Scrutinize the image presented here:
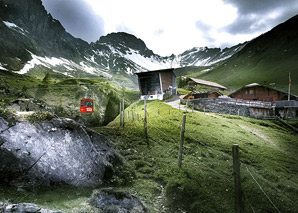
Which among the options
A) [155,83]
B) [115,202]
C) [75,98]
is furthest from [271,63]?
[115,202]

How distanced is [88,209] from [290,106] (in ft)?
199

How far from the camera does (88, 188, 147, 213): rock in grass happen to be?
22.2 ft

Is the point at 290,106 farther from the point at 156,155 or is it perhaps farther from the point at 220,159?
the point at 156,155

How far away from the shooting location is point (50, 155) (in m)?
7.89

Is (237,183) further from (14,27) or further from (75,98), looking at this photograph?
(14,27)

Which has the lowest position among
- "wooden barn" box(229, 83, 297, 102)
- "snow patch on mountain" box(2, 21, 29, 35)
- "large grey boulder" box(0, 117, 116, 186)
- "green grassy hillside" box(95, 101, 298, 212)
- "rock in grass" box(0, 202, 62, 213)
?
"green grassy hillside" box(95, 101, 298, 212)

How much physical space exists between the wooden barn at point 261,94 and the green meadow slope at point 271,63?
140 ft

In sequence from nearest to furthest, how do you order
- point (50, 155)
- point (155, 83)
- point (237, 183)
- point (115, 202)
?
point (237, 183) < point (115, 202) < point (50, 155) < point (155, 83)

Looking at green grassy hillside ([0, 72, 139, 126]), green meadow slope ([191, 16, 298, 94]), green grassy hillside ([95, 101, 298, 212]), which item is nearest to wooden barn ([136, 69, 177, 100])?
green grassy hillside ([0, 72, 139, 126])

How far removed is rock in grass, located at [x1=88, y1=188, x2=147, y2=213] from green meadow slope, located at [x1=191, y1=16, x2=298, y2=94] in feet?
394

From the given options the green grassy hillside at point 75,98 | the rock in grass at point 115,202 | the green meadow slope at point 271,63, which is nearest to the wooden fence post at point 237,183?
the rock in grass at point 115,202

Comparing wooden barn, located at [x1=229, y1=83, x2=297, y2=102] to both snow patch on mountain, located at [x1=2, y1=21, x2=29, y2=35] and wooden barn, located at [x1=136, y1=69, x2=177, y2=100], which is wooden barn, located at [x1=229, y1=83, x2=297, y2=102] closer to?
wooden barn, located at [x1=136, y1=69, x2=177, y2=100]

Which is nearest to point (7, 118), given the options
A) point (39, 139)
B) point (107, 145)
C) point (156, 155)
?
point (39, 139)

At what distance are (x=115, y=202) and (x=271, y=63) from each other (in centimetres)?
19694
